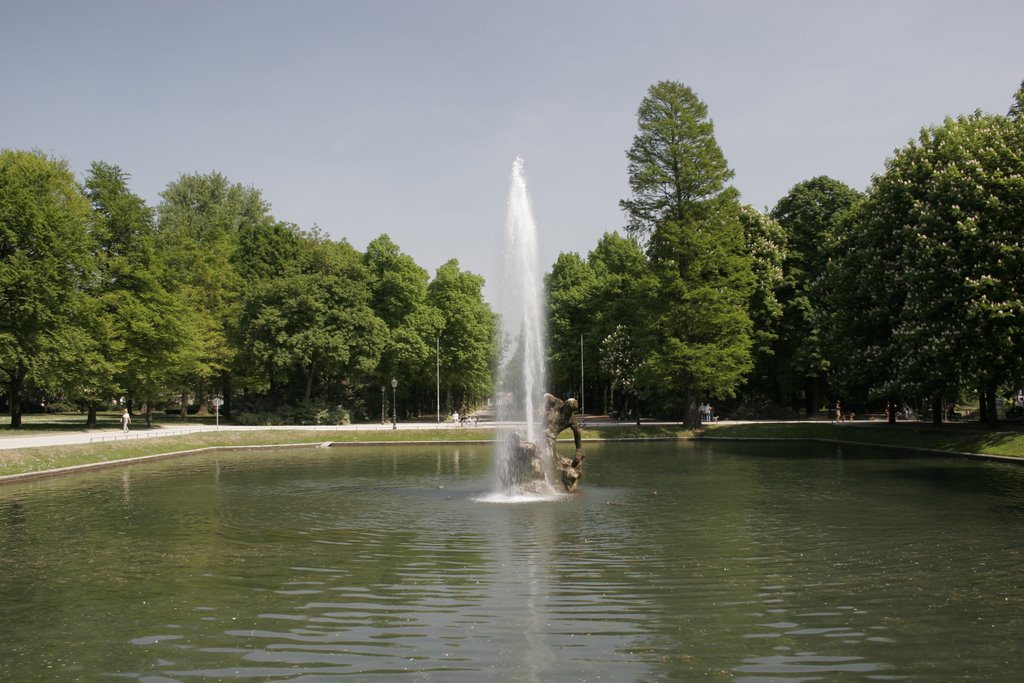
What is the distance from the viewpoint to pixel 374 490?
1160 inches

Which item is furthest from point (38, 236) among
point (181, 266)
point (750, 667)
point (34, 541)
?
point (750, 667)

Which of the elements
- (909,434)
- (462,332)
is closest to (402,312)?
(462,332)

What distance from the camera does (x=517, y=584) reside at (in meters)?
14.8

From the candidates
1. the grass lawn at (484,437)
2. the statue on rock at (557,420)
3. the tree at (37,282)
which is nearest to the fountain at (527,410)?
the statue on rock at (557,420)

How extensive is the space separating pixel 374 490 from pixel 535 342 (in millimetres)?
8449

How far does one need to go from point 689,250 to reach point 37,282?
46230mm

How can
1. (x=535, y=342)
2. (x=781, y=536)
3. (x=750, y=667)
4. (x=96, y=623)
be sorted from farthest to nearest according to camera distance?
(x=535, y=342) → (x=781, y=536) → (x=96, y=623) → (x=750, y=667)

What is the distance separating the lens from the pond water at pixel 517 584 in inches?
413

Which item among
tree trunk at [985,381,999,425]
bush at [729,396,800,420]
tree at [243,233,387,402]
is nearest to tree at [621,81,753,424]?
bush at [729,396,800,420]

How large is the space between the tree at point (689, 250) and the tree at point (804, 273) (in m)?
8.28

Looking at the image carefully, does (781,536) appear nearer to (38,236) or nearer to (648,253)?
(648,253)

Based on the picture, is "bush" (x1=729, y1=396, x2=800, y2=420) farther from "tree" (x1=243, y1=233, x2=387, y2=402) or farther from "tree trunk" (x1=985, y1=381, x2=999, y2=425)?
"tree" (x1=243, y1=233, x2=387, y2=402)

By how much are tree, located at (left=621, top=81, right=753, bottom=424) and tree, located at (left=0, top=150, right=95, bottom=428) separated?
137ft

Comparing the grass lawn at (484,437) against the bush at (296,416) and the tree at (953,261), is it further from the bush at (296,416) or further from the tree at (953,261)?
the bush at (296,416)
